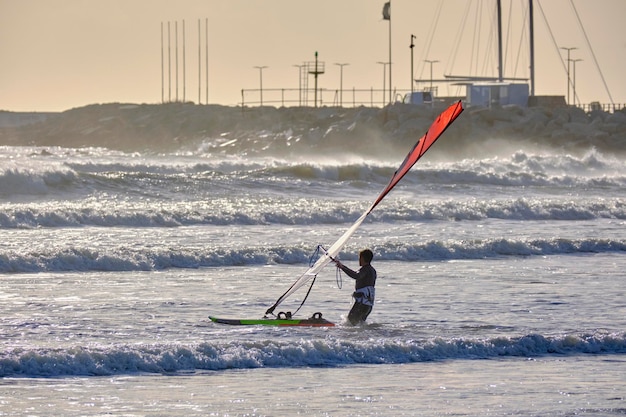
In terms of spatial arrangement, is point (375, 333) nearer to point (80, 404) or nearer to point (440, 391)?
point (440, 391)

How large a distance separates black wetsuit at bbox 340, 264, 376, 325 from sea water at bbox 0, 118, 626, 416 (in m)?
0.21

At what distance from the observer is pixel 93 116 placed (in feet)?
359

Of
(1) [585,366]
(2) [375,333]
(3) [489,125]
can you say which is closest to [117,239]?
(2) [375,333]

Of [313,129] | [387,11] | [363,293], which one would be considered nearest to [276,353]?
[363,293]

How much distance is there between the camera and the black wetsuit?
47.5 feet

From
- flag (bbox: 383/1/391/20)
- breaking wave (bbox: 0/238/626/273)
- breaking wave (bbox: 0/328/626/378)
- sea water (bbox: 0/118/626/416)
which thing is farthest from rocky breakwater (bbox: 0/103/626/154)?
breaking wave (bbox: 0/328/626/378)

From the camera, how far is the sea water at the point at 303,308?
36.1 feet

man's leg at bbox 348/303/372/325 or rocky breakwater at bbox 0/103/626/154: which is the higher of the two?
rocky breakwater at bbox 0/103/626/154

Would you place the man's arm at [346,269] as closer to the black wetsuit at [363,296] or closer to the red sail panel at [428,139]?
the black wetsuit at [363,296]

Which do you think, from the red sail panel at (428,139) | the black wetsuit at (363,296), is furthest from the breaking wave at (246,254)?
the red sail panel at (428,139)

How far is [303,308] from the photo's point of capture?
15992 millimetres

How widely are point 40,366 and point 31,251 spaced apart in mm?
8893

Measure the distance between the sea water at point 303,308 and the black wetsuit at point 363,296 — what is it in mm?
210

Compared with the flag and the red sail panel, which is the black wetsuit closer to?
the red sail panel
